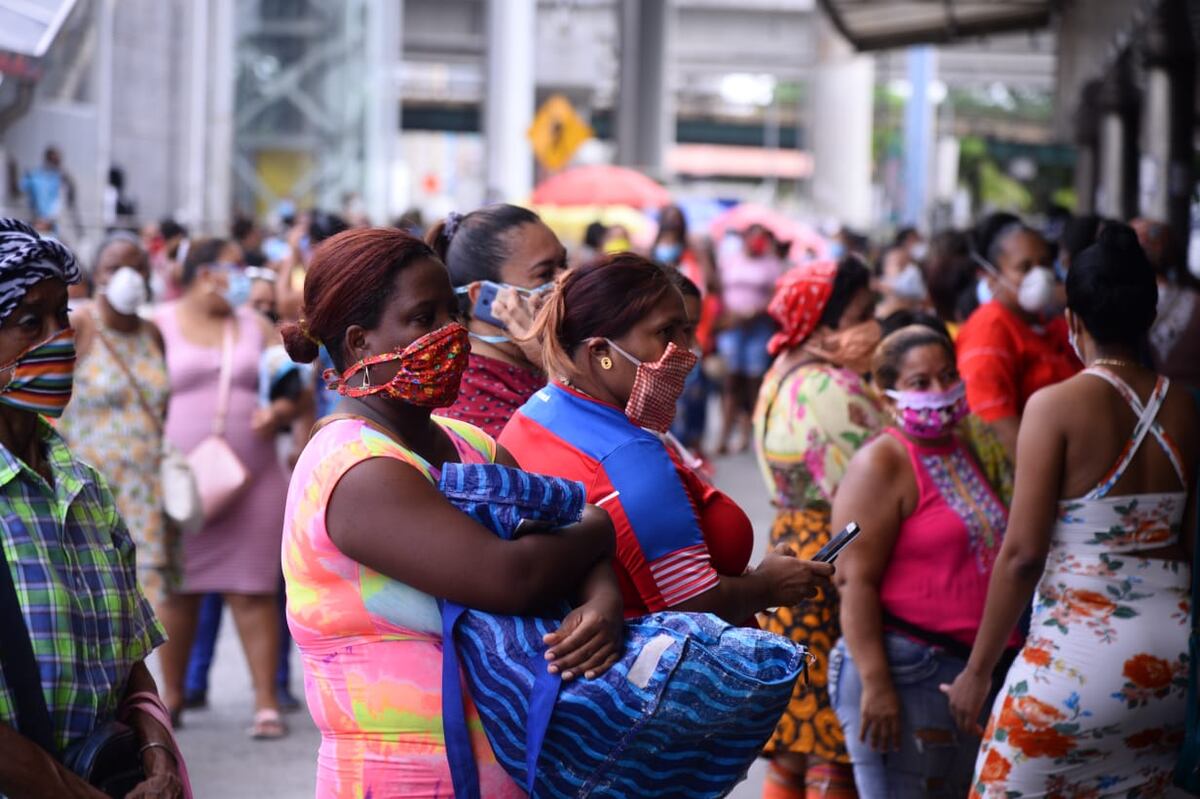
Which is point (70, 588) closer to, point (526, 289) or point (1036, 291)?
point (526, 289)

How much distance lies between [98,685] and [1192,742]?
8.25 ft

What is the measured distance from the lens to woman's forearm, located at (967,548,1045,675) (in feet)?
13.8

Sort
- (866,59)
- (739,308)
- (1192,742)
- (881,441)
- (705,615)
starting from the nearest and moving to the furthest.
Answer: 1. (705,615)
2. (1192,742)
3. (881,441)
4. (739,308)
5. (866,59)

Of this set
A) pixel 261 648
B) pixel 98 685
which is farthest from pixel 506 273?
pixel 261 648

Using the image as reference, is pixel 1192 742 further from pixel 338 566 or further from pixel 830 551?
pixel 338 566

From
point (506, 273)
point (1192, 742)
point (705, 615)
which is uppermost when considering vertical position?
point (506, 273)

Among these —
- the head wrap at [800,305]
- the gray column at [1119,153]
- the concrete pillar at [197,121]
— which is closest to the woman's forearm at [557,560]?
the head wrap at [800,305]

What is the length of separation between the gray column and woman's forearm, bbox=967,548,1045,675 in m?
17.1

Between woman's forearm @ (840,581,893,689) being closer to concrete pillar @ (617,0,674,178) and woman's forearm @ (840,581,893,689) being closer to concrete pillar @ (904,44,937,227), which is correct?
concrete pillar @ (617,0,674,178)

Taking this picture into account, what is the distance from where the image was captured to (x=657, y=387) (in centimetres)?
335

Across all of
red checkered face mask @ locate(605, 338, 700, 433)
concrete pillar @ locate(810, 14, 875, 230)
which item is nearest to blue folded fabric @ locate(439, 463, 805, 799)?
red checkered face mask @ locate(605, 338, 700, 433)

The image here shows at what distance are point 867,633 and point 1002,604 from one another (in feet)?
1.64

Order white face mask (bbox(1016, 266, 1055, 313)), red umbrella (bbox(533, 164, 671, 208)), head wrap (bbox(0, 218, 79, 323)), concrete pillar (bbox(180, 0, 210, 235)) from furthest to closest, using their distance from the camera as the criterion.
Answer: concrete pillar (bbox(180, 0, 210, 235))
red umbrella (bbox(533, 164, 671, 208))
white face mask (bbox(1016, 266, 1055, 313))
head wrap (bbox(0, 218, 79, 323))

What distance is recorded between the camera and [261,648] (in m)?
7.80
